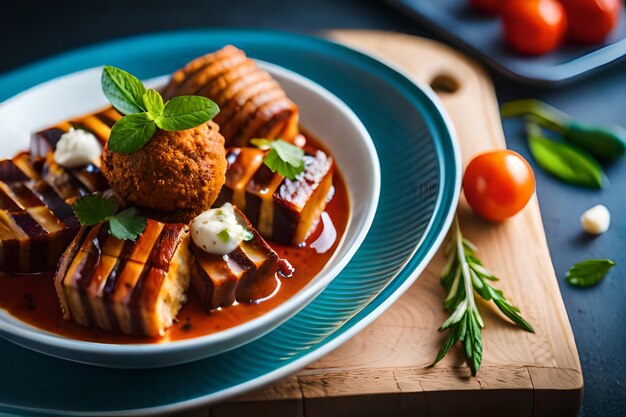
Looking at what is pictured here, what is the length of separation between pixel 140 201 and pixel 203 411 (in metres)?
1.00

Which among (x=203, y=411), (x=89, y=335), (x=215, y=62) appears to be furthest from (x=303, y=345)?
(x=215, y=62)

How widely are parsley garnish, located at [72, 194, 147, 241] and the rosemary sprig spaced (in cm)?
145

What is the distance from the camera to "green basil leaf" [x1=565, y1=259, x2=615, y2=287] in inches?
166

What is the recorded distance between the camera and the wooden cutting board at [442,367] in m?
3.24

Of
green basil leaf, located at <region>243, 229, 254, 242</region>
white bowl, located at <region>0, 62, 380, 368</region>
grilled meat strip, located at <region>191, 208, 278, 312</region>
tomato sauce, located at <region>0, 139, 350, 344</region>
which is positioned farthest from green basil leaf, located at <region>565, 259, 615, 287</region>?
green basil leaf, located at <region>243, 229, 254, 242</region>

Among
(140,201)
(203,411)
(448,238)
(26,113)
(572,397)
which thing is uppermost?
(26,113)

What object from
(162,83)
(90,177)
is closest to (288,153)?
(90,177)

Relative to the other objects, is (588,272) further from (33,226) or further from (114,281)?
(33,226)

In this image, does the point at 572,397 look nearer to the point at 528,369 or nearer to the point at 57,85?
the point at 528,369

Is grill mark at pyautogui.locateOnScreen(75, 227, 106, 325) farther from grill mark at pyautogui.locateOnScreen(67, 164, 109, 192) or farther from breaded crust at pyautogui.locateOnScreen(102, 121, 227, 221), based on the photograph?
grill mark at pyautogui.locateOnScreen(67, 164, 109, 192)

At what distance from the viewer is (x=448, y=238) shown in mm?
4055

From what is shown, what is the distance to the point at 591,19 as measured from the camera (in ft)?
19.0

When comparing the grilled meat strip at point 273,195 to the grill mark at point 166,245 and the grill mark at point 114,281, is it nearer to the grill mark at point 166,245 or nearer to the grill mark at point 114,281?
the grill mark at point 166,245

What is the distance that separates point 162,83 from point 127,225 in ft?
4.68
